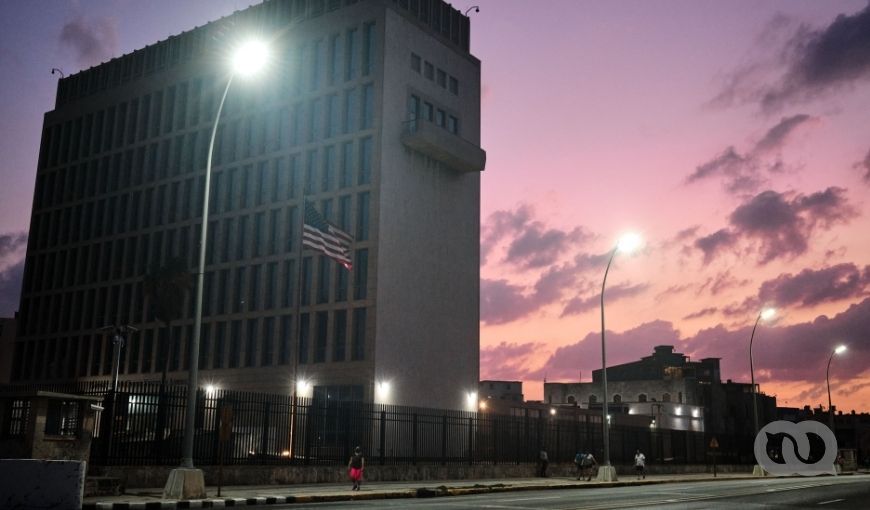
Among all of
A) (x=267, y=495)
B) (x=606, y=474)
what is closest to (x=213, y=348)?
(x=606, y=474)

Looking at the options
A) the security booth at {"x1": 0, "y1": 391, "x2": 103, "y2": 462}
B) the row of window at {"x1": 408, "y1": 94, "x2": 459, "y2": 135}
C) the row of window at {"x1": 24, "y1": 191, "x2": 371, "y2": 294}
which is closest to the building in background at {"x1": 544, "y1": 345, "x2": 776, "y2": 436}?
the row of window at {"x1": 408, "y1": 94, "x2": 459, "y2": 135}

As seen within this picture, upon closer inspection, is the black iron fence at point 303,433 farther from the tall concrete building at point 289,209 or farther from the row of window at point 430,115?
the row of window at point 430,115

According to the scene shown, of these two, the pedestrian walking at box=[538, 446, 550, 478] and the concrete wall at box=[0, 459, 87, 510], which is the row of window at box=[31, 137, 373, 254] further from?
the concrete wall at box=[0, 459, 87, 510]

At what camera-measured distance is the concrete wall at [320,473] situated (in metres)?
24.2

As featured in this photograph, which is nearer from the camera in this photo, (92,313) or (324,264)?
(324,264)

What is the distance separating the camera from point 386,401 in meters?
55.3

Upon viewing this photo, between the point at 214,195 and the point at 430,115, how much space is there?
19234 mm

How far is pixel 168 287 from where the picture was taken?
2594 inches

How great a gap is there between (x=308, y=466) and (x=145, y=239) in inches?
1908

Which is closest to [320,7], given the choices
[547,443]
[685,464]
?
[547,443]

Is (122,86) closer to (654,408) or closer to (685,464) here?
(685,464)

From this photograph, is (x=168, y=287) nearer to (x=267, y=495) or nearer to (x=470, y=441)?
(x=470, y=441)

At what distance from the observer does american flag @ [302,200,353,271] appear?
3828 centimetres

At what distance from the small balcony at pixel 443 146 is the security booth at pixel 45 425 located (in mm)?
40813
